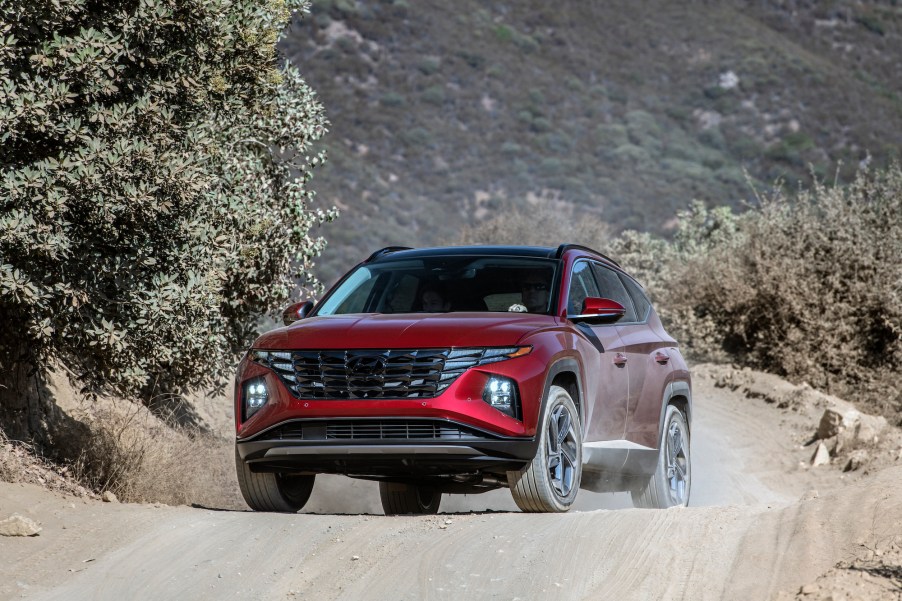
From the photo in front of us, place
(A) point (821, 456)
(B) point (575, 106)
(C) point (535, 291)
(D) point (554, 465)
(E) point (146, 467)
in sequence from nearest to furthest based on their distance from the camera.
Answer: (D) point (554, 465), (C) point (535, 291), (E) point (146, 467), (A) point (821, 456), (B) point (575, 106)

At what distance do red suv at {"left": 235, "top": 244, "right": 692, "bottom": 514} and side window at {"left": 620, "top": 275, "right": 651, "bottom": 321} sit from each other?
66 cm

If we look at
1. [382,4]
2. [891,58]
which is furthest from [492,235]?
[891,58]

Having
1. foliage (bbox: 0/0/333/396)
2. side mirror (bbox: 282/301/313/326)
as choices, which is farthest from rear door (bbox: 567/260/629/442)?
foliage (bbox: 0/0/333/396)

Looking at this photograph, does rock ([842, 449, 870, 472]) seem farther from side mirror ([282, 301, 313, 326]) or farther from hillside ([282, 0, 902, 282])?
hillside ([282, 0, 902, 282])

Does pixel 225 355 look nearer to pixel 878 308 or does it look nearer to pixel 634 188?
pixel 878 308

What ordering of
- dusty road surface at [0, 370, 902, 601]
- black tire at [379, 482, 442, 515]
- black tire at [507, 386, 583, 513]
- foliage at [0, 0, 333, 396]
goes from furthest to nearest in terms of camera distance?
black tire at [379, 482, 442, 515] < foliage at [0, 0, 333, 396] < black tire at [507, 386, 583, 513] < dusty road surface at [0, 370, 902, 601]

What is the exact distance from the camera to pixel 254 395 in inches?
297

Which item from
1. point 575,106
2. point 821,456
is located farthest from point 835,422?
point 575,106

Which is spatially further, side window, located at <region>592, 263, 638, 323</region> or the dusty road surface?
side window, located at <region>592, 263, 638, 323</region>

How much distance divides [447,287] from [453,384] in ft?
4.87

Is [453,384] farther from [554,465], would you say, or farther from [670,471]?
[670,471]

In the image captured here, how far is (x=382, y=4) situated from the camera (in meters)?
65.0

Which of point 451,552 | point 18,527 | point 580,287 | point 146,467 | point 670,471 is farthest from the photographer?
point 146,467

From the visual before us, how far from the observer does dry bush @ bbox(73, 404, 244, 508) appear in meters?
9.81
